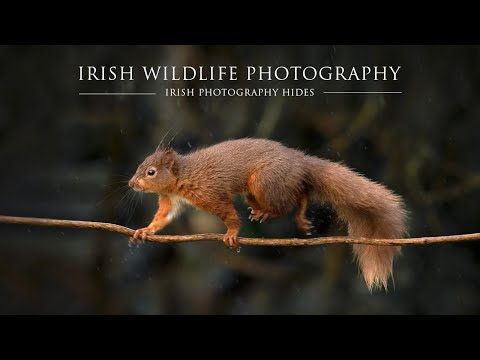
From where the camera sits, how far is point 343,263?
242 inches

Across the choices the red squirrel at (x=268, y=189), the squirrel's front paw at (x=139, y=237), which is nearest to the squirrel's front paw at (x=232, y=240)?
the red squirrel at (x=268, y=189)

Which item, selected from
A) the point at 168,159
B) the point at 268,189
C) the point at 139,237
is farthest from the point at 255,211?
the point at 139,237

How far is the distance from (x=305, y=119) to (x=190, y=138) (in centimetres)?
90

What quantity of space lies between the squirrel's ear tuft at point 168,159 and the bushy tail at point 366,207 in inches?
35.5

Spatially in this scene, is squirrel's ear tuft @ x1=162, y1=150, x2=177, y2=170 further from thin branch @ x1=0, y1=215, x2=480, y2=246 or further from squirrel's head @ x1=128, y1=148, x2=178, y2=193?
thin branch @ x1=0, y1=215, x2=480, y2=246

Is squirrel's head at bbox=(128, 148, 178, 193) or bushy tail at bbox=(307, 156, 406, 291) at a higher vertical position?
squirrel's head at bbox=(128, 148, 178, 193)

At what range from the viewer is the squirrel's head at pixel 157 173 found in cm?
479

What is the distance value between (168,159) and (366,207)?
4.31 feet

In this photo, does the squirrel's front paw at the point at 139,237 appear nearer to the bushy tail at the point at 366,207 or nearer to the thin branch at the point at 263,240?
the thin branch at the point at 263,240

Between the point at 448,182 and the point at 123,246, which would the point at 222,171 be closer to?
the point at 123,246

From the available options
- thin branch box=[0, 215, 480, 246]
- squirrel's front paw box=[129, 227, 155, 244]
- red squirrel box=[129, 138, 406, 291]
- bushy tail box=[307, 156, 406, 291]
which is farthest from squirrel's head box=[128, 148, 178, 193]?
bushy tail box=[307, 156, 406, 291]

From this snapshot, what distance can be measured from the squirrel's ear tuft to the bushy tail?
2.96ft

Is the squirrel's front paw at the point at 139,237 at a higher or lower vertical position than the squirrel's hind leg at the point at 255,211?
lower

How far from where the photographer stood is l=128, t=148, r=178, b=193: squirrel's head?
15.7 feet
